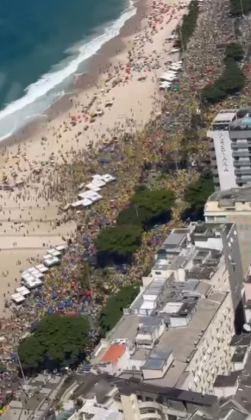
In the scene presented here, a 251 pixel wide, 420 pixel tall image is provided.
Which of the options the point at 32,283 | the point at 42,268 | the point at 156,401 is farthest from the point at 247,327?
the point at 42,268

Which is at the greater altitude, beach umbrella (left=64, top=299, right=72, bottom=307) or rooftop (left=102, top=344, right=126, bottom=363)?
rooftop (left=102, top=344, right=126, bottom=363)

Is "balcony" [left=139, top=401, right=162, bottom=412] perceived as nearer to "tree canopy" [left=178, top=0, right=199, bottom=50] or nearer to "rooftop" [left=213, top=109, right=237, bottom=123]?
"rooftop" [left=213, top=109, right=237, bottom=123]

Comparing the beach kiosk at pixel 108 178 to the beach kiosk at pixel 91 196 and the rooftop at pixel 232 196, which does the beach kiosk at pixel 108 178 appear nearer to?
the beach kiosk at pixel 91 196

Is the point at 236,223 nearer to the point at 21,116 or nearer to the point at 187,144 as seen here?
the point at 187,144

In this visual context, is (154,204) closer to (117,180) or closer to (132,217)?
(132,217)

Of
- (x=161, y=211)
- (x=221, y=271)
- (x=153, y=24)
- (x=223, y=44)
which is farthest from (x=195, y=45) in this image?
(x=221, y=271)

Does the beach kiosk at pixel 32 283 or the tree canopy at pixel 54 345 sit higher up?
the beach kiosk at pixel 32 283

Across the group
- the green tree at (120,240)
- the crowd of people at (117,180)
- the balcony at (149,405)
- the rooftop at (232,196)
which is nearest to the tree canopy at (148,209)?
the crowd of people at (117,180)

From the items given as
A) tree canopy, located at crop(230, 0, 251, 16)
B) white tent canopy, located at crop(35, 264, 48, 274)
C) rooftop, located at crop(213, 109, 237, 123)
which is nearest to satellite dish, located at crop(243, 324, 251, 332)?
rooftop, located at crop(213, 109, 237, 123)

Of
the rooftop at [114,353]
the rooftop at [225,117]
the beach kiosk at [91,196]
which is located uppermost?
the rooftop at [225,117]
